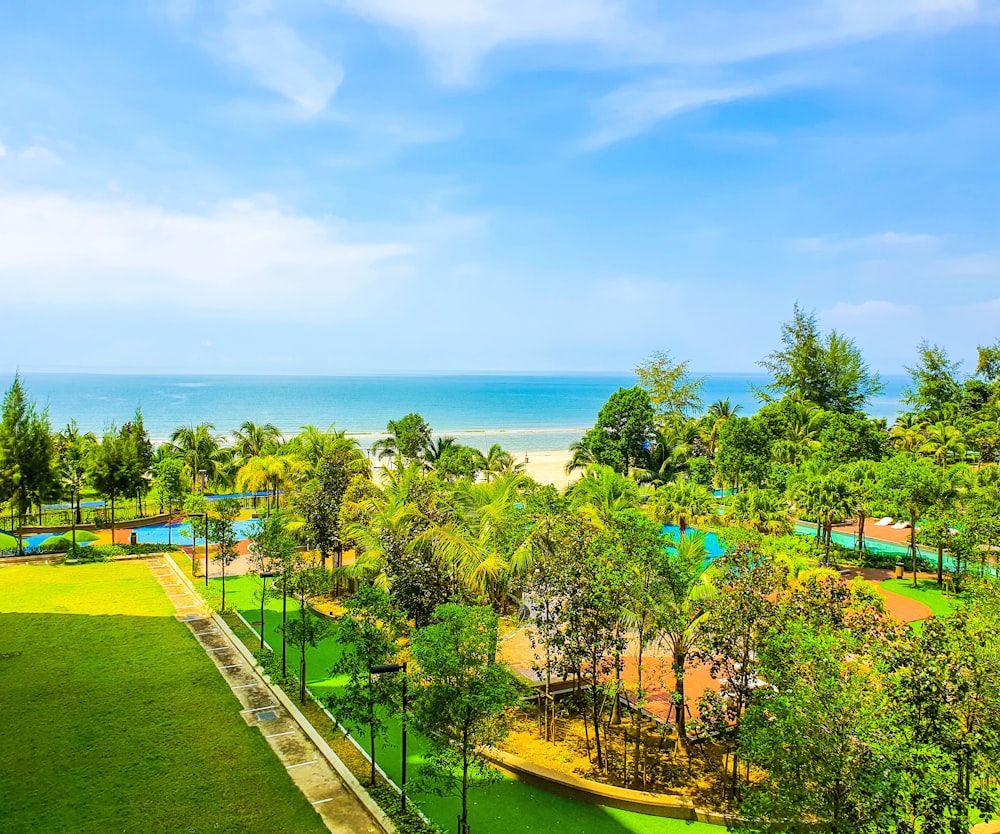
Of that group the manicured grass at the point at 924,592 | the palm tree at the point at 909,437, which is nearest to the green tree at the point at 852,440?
the manicured grass at the point at 924,592

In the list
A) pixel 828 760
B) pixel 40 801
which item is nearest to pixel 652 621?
pixel 828 760

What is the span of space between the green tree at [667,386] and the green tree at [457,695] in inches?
1813

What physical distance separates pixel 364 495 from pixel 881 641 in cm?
1451

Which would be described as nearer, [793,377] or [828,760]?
[828,760]

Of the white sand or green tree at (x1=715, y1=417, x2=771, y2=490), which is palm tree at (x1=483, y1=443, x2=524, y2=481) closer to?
green tree at (x1=715, y1=417, x2=771, y2=490)

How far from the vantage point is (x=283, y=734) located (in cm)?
1190

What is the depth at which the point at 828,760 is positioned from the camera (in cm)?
627

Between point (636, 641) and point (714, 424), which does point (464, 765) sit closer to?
point (636, 641)

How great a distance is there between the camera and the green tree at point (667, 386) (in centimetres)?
5375

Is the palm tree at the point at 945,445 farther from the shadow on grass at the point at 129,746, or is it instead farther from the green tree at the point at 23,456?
the green tree at the point at 23,456

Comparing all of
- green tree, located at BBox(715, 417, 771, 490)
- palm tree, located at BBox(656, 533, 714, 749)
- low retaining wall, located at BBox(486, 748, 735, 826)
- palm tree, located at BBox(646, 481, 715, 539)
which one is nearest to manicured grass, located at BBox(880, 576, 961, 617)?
palm tree, located at BBox(646, 481, 715, 539)

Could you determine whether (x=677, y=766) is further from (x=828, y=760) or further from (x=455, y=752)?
(x=828, y=760)

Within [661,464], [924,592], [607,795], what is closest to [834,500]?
[924,592]

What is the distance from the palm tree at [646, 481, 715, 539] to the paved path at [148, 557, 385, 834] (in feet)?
53.9
